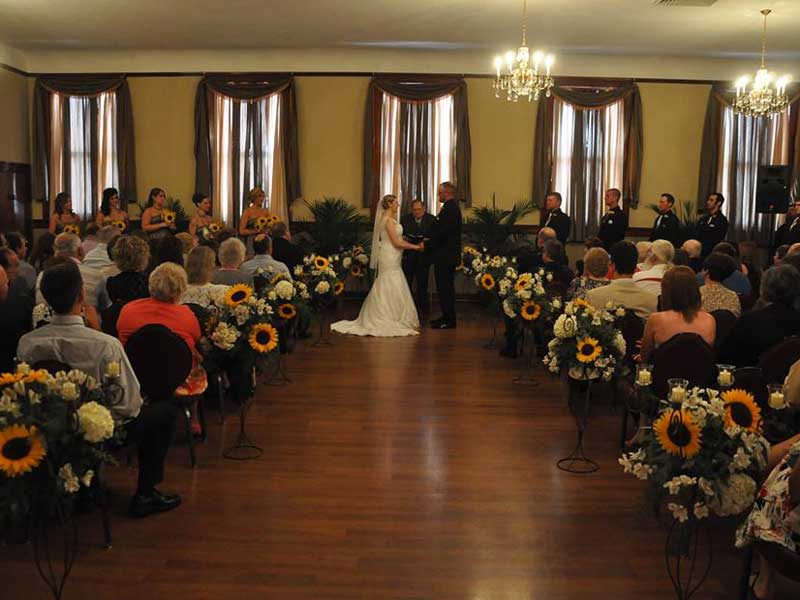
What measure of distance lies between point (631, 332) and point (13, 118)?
34.8 ft

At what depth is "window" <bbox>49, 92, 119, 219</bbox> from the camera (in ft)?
42.8

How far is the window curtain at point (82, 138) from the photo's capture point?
1299cm

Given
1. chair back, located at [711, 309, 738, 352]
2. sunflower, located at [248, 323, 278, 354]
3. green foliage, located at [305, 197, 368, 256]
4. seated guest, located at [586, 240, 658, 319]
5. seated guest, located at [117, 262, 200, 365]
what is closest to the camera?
seated guest, located at [117, 262, 200, 365]

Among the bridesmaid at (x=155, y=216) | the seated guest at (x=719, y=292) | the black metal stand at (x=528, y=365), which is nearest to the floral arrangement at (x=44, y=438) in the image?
the seated guest at (x=719, y=292)

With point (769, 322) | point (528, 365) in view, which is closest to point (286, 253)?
point (528, 365)

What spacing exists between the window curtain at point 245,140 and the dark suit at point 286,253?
11.4 ft

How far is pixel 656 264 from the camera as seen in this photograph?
6.83 meters

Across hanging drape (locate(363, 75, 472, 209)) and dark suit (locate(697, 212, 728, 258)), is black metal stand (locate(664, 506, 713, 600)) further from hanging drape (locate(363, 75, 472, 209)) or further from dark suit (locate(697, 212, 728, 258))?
hanging drape (locate(363, 75, 472, 209))

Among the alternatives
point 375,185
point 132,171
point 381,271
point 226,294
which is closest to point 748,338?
point 226,294

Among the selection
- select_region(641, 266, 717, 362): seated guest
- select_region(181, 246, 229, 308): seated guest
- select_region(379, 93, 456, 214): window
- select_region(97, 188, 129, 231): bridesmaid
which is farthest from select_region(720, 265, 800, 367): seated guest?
select_region(97, 188, 129, 231): bridesmaid

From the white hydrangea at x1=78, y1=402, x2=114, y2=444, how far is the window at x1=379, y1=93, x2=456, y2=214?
10229 millimetres

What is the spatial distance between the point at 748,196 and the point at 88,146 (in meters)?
10.3

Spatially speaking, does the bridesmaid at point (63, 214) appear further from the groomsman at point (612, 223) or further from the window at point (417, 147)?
the groomsman at point (612, 223)

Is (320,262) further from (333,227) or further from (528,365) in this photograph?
(333,227)
